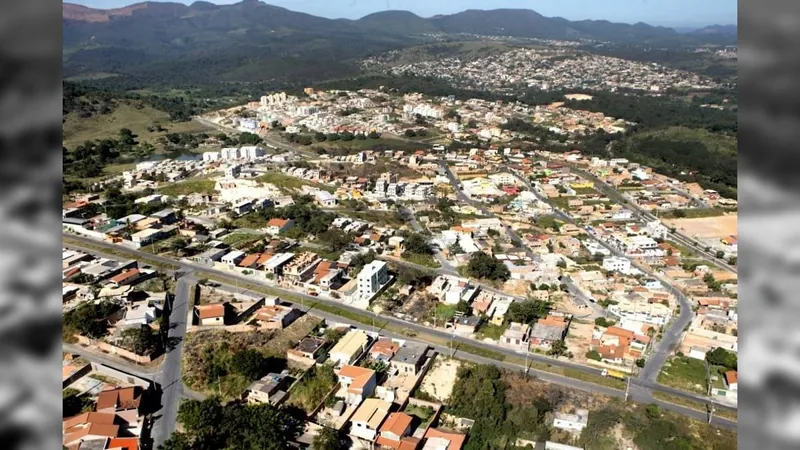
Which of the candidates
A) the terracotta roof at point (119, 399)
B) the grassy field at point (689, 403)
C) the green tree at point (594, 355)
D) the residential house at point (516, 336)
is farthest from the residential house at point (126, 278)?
the grassy field at point (689, 403)

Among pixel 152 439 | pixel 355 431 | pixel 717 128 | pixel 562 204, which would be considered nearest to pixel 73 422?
pixel 152 439

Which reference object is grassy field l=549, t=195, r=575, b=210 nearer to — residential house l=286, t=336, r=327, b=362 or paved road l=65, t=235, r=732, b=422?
paved road l=65, t=235, r=732, b=422

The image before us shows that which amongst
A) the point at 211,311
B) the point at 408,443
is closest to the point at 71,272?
the point at 211,311

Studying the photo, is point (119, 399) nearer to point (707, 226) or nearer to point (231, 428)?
point (231, 428)

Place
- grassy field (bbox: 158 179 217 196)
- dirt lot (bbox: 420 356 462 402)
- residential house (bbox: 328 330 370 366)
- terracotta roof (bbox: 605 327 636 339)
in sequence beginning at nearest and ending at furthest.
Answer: dirt lot (bbox: 420 356 462 402) → residential house (bbox: 328 330 370 366) → terracotta roof (bbox: 605 327 636 339) → grassy field (bbox: 158 179 217 196)

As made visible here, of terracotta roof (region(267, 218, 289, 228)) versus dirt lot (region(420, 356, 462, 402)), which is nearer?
dirt lot (region(420, 356, 462, 402))

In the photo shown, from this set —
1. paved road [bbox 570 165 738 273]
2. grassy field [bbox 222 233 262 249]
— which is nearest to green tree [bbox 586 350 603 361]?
paved road [bbox 570 165 738 273]
